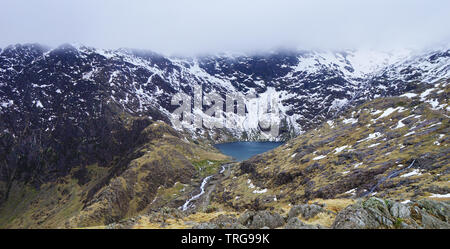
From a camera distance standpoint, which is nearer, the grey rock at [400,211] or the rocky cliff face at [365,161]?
the grey rock at [400,211]

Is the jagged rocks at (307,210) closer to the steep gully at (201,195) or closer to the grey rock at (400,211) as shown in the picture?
the grey rock at (400,211)

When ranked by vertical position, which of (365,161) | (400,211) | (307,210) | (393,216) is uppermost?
(365,161)

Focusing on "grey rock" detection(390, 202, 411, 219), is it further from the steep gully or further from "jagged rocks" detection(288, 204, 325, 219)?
the steep gully

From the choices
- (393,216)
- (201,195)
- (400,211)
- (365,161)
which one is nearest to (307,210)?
(393,216)

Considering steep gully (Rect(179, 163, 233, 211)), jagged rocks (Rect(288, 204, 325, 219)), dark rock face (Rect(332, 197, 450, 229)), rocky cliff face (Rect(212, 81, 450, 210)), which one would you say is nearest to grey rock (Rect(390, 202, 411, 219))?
dark rock face (Rect(332, 197, 450, 229))

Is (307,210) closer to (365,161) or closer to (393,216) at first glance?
(393,216)

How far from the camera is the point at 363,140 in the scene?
3782 inches

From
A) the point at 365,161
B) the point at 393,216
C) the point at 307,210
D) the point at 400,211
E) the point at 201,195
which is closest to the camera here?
the point at 393,216

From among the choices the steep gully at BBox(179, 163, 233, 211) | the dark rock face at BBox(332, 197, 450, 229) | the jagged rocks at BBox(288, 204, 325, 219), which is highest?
the dark rock face at BBox(332, 197, 450, 229)

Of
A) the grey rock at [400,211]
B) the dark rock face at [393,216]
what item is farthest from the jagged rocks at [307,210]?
the grey rock at [400,211]

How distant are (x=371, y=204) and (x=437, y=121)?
79.0 meters

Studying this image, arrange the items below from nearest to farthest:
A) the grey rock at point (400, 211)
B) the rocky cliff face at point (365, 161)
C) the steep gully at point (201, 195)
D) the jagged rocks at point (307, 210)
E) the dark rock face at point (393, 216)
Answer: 1. the dark rock face at point (393, 216)
2. the grey rock at point (400, 211)
3. the jagged rocks at point (307, 210)
4. the rocky cliff face at point (365, 161)
5. the steep gully at point (201, 195)

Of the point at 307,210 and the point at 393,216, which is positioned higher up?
the point at 393,216

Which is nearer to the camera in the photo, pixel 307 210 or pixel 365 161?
pixel 307 210
